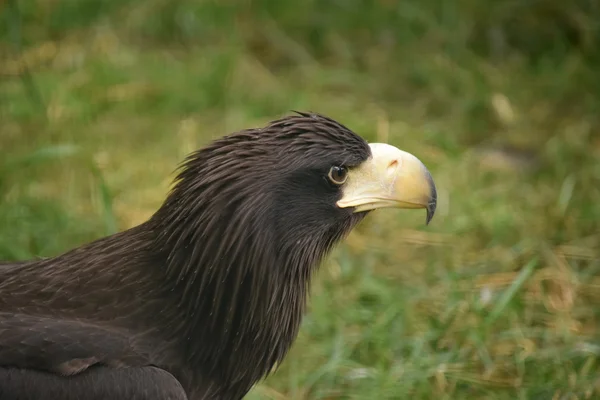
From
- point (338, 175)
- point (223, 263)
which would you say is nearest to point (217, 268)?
point (223, 263)

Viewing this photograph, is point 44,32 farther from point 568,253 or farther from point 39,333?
point 39,333

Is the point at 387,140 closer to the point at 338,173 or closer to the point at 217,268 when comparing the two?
the point at 338,173

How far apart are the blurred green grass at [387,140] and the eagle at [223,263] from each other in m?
0.91

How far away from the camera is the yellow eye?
3346mm

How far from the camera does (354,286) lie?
192 inches

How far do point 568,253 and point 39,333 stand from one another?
9.29ft

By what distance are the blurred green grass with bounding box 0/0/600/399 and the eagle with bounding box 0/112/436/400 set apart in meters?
0.91

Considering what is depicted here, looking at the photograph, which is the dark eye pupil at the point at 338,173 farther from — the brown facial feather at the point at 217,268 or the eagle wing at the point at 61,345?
the eagle wing at the point at 61,345

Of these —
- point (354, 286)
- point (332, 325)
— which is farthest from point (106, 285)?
point (354, 286)

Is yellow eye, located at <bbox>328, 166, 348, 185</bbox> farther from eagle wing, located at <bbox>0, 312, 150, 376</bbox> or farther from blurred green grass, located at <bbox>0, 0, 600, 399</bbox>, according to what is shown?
blurred green grass, located at <bbox>0, 0, 600, 399</bbox>

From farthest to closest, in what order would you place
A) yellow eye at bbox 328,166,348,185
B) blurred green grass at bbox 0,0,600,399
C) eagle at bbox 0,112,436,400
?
1. blurred green grass at bbox 0,0,600,399
2. yellow eye at bbox 328,166,348,185
3. eagle at bbox 0,112,436,400

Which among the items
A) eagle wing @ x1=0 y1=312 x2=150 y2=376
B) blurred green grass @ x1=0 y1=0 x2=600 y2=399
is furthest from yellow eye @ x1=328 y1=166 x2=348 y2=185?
blurred green grass @ x1=0 y1=0 x2=600 y2=399

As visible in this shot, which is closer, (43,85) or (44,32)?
(43,85)

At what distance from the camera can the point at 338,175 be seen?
337cm
